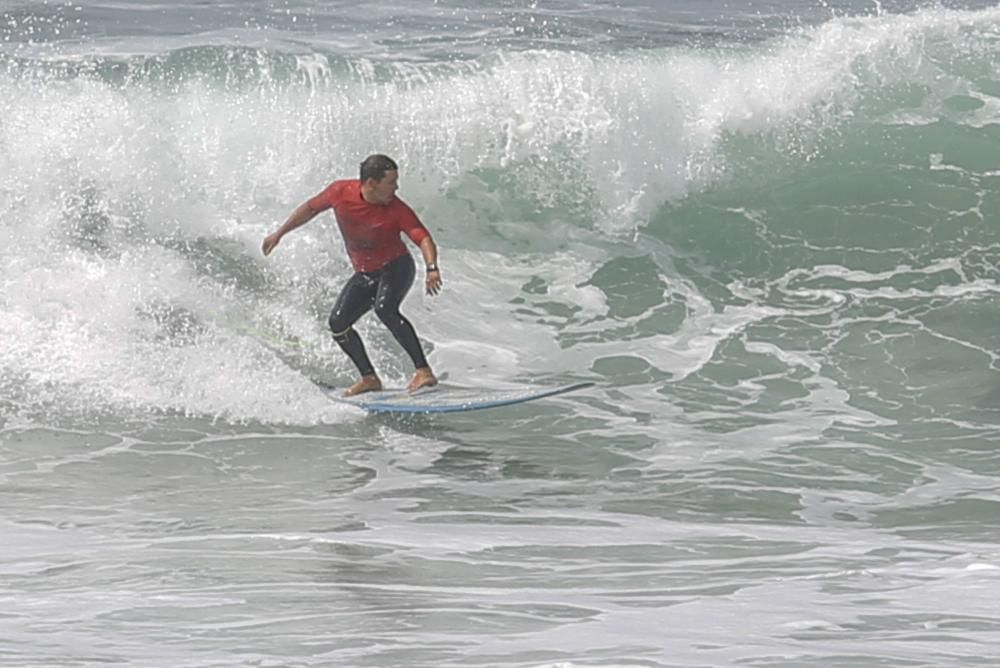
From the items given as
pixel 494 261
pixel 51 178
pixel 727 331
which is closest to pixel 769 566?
pixel 727 331

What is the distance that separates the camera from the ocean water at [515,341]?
5281 millimetres

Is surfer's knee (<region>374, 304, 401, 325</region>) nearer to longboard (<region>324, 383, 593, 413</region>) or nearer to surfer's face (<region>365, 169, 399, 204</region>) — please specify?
longboard (<region>324, 383, 593, 413</region>)

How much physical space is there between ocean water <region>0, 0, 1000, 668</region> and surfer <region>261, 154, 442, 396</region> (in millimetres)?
649

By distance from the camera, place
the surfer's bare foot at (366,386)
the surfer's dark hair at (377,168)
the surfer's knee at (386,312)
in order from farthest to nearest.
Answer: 1. the surfer's bare foot at (366,386)
2. the surfer's knee at (386,312)
3. the surfer's dark hair at (377,168)

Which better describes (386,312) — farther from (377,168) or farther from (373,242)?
(377,168)

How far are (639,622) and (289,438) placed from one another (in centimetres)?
498

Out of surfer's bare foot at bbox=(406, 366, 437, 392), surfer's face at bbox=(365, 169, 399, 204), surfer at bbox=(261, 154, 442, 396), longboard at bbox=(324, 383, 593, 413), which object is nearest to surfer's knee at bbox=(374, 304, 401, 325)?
surfer at bbox=(261, 154, 442, 396)

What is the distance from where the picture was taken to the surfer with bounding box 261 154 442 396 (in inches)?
358

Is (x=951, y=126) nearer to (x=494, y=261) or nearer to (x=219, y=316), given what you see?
(x=494, y=261)

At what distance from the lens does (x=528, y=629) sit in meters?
4.82

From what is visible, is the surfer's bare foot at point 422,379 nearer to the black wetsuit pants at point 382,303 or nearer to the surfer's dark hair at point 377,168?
the black wetsuit pants at point 382,303

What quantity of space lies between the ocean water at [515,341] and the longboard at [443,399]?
178mm

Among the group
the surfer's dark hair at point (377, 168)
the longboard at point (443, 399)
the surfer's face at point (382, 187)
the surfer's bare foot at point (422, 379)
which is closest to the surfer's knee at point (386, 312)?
the surfer's bare foot at point (422, 379)

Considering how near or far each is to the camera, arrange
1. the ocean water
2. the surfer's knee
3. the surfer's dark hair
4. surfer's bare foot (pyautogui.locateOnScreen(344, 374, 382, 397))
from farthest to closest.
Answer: surfer's bare foot (pyautogui.locateOnScreen(344, 374, 382, 397)), the surfer's knee, the surfer's dark hair, the ocean water
